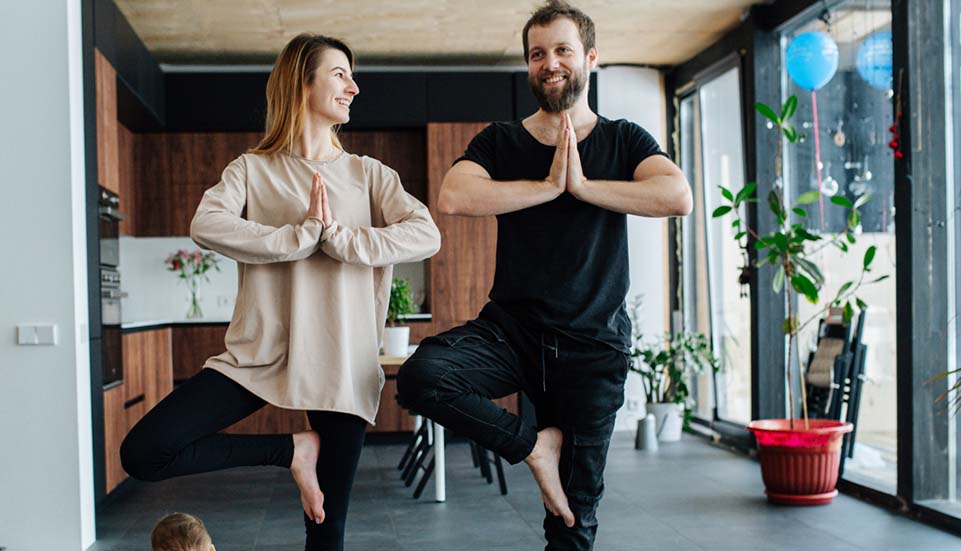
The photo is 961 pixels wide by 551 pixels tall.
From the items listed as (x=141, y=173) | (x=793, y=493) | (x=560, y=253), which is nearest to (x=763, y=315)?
(x=793, y=493)

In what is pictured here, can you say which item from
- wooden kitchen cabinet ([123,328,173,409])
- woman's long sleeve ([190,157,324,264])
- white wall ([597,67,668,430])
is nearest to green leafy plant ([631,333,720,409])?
white wall ([597,67,668,430])

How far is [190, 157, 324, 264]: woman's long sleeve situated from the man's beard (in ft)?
2.38

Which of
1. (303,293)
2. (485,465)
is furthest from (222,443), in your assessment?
(485,465)

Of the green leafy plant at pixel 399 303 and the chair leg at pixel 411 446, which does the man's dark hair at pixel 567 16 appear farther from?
the chair leg at pixel 411 446

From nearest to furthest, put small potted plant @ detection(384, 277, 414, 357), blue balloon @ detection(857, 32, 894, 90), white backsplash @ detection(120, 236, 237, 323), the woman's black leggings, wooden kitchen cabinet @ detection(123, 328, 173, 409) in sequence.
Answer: the woman's black leggings < blue balloon @ detection(857, 32, 894, 90) < small potted plant @ detection(384, 277, 414, 357) < wooden kitchen cabinet @ detection(123, 328, 173, 409) < white backsplash @ detection(120, 236, 237, 323)

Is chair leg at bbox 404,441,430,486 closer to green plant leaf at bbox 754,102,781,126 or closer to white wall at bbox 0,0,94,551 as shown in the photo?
white wall at bbox 0,0,94,551

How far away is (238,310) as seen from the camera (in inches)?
115

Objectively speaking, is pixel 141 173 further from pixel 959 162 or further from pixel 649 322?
pixel 959 162

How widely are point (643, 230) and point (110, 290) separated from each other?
474cm

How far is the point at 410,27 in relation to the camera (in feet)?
24.6

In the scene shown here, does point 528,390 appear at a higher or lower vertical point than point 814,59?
lower

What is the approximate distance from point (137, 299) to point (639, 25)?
181 inches

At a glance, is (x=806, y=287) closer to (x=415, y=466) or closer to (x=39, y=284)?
(x=415, y=466)

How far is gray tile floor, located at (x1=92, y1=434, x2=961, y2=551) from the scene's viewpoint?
4.67 metres
